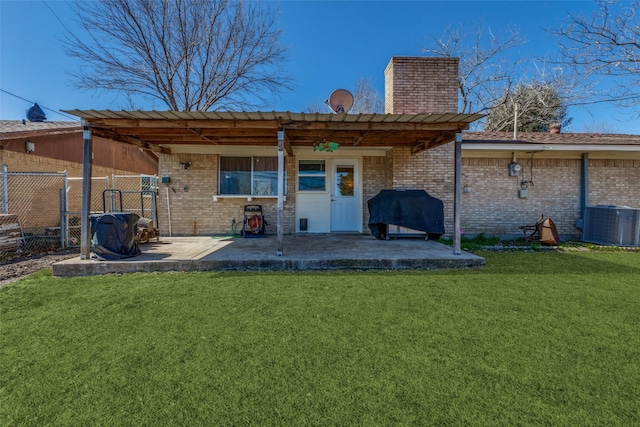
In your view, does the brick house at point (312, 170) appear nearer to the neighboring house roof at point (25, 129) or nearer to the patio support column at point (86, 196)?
the patio support column at point (86, 196)

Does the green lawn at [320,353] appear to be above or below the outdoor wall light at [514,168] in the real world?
below

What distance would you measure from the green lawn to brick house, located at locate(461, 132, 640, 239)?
4.17 m

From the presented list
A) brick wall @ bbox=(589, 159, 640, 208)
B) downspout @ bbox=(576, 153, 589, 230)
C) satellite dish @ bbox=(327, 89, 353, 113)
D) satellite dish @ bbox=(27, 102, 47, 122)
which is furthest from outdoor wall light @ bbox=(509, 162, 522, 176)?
satellite dish @ bbox=(27, 102, 47, 122)

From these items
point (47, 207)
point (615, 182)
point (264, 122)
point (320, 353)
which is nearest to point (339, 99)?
point (264, 122)

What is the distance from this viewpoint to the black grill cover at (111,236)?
474 centimetres

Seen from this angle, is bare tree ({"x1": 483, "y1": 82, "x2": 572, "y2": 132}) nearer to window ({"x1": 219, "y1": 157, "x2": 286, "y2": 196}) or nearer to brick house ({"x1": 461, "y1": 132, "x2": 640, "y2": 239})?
brick house ({"x1": 461, "y1": 132, "x2": 640, "y2": 239})

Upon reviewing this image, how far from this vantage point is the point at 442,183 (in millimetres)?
7484

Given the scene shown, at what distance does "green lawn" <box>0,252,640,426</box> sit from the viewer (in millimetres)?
1673

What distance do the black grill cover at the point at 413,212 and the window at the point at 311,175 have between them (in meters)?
2.04

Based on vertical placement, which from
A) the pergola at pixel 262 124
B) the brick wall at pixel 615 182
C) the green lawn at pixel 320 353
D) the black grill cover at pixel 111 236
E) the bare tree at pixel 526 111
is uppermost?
the bare tree at pixel 526 111

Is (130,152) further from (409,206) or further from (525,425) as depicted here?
(525,425)

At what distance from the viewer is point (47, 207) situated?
30.2ft

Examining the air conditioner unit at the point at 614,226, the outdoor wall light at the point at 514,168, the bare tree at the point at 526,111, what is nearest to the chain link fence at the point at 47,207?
the outdoor wall light at the point at 514,168

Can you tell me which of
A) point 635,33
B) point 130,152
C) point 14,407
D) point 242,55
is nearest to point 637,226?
point 635,33
